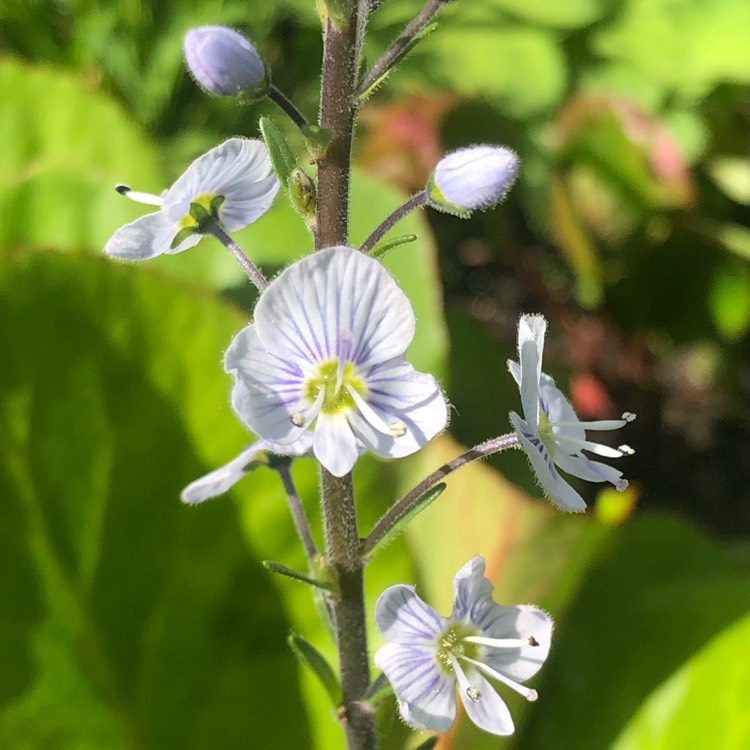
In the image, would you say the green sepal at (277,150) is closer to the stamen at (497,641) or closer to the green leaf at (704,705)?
the stamen at (497,641)

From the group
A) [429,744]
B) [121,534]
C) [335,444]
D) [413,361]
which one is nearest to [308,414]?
[335,444]

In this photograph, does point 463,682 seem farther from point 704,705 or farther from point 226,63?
point 704,705

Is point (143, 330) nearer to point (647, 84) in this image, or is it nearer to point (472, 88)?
point (472, 88)

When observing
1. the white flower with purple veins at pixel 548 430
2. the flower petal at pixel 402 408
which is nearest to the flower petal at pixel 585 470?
the white flower with purple veins at pixel 548 430

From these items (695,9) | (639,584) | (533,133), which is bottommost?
(639,584)

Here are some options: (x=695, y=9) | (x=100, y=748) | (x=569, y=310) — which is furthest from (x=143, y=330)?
(x=695, y=9)

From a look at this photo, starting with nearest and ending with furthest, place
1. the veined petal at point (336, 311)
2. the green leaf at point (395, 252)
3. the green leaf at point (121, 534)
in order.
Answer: the veined petal at point (336, 311) → the green leaf at point (121, 534) → the green leaf at point (395, 252)
